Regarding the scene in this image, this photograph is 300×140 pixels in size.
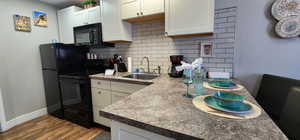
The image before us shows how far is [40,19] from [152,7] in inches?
95.2

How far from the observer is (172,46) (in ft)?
6.76

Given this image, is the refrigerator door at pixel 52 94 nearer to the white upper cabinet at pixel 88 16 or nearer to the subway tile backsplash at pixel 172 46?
the subway tile backsplash at pixel 172 46

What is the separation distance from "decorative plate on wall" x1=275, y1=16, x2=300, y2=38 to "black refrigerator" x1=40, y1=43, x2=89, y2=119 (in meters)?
3.18

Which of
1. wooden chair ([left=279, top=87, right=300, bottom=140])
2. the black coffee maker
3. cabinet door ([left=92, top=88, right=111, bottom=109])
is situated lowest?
cabinet door ([left=92, top=88, right=111, bottom=109])

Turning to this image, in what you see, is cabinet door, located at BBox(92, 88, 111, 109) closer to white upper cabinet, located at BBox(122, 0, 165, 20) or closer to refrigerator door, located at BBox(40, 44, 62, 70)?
refrigerator door, located at BBox(40, 44, 62, 70)

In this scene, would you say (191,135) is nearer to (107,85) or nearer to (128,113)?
(128,113)

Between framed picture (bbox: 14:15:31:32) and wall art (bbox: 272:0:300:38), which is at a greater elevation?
framed picture (bbox: 14:15:31:32)

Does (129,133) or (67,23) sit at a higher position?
(67,23)

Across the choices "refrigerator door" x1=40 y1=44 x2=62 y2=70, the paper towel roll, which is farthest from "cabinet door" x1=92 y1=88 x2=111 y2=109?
"refrigerator door" x1=40 y1=44 x2=62 y2=70

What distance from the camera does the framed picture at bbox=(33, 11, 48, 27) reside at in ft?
8.17

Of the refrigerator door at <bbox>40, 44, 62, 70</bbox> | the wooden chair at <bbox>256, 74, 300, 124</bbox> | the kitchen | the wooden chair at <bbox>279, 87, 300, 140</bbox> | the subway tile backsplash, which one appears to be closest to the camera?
the wooden chair at <bbox>279, 87, 300, 140</bbox>

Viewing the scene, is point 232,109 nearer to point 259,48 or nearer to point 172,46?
point 259,48

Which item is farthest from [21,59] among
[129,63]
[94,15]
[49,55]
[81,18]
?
[129,63]

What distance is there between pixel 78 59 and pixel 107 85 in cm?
113
